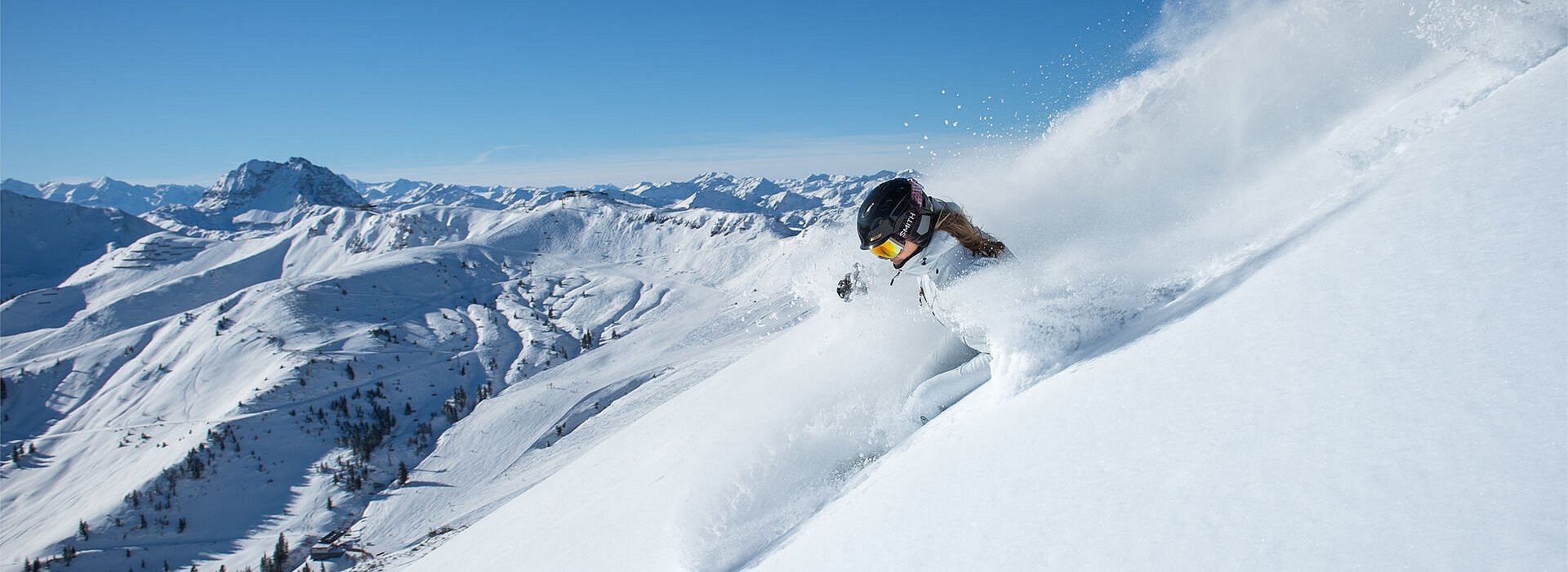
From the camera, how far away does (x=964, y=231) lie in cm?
875

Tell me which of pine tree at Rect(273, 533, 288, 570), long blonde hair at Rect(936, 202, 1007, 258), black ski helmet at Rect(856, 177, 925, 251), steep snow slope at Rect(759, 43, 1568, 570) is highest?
black ski helmet at Rect(856, 177, 925, 251)

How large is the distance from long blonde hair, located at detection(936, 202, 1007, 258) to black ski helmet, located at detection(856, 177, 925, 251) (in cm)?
35

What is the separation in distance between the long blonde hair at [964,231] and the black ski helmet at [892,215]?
35 centimetres

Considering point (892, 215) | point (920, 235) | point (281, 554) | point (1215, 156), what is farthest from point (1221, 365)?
point (281, 554)

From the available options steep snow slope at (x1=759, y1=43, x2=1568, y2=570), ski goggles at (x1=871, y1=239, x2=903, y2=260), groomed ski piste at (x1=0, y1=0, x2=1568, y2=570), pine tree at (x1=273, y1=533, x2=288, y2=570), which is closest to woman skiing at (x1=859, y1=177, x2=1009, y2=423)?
ski goggles at (x1=871, y1=239, x2=903, y2=260)

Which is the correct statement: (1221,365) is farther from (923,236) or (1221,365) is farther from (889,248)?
(889,248)

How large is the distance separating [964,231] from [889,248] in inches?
41.8

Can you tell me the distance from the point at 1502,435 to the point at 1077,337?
160 inches

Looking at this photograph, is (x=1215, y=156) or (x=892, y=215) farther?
(x=1215, y=156)

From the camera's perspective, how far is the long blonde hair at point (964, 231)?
8719 mm

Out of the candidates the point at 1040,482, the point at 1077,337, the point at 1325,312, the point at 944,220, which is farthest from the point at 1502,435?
the point at 944,220

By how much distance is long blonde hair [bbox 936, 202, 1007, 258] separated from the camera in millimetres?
8719

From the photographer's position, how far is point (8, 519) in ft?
372

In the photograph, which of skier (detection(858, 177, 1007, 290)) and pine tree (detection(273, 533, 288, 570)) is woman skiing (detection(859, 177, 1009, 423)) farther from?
pine tree (detection(273, 533, 288, 570))
